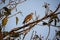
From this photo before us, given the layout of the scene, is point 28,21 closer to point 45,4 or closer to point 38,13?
point 38,13

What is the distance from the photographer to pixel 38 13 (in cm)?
161

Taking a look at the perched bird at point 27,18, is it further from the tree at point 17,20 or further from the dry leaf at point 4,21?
the dry leaf at point 4,21

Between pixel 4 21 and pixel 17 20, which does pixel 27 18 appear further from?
pixel 4 21

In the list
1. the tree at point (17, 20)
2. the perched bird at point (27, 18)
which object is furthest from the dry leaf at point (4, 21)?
the perched bird at point (27, 18)

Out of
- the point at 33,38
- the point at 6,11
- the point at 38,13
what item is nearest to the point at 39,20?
the point at 38,13

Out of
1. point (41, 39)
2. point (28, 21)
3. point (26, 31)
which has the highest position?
point (28, 21)

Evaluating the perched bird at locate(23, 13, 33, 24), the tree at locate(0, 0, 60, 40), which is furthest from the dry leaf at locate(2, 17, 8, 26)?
the perched bird at locate(23, 13, 33, 24)

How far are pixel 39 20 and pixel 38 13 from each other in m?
0.13

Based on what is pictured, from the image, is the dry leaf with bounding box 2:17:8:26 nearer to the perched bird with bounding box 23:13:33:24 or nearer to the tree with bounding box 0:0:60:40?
the tree with bounding box 0:0:60:40

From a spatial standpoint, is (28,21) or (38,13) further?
(38,13)

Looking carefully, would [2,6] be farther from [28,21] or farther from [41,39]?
[41,39]

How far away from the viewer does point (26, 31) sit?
1494mm

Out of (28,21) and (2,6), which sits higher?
(2,6)

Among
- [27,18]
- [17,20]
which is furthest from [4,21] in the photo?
[27,18]
